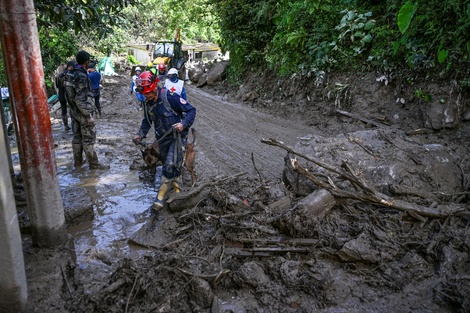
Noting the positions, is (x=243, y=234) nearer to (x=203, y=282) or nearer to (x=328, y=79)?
(x=203, y=282)

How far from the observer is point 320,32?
36.4 ft

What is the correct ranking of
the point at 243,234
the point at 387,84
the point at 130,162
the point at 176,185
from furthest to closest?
the point at 387,84
the point at 130,162
the point at 176,185
the point at 243,234

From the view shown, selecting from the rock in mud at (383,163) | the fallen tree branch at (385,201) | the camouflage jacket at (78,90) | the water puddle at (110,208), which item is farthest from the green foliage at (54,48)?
the fallen tree branch at (385,201)

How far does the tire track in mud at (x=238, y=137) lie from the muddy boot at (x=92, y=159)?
1839 millimetres

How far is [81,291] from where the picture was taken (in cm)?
338

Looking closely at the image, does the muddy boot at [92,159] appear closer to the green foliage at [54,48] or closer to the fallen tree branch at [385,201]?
the fallen tree branch at [385,201]

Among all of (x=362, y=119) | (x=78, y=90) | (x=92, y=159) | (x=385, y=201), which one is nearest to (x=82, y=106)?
(x=78, y=90)

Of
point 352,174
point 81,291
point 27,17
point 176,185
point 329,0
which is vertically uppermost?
point 329,0

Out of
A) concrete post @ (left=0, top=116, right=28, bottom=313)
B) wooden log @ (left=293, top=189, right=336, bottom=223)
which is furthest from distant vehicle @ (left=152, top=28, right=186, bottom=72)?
concrete post @ (left=0, top=116, right=28, bottom=313)

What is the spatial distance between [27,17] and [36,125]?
3.05ft

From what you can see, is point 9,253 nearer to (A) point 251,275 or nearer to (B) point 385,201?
(A) point 251,275

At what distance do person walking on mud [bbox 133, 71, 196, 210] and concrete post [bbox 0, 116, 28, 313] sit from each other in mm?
2242

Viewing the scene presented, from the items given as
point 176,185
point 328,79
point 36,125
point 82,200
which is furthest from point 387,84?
point 36,125

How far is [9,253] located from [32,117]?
1.22 metres
